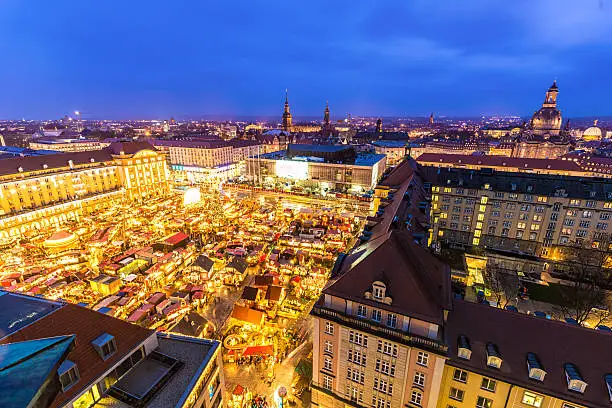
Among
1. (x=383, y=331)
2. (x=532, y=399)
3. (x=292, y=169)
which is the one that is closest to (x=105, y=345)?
(x=383, y=331)

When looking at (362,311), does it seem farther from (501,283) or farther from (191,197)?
(191,197)

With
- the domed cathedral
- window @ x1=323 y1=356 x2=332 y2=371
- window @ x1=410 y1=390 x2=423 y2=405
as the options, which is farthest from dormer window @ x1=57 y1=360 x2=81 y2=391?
the domed cathedral

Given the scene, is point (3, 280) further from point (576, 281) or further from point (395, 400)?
point (576, 281)

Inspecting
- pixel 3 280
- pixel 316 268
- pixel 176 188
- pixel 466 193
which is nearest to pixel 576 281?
pixel 466 193

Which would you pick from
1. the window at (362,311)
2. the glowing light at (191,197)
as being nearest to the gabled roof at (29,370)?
the window at (362,311)

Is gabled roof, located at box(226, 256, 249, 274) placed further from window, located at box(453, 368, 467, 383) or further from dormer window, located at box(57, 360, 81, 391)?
window, located at box(453, 368, 467, 383)

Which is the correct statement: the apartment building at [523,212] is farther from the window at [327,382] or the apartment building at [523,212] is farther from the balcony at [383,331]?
the window at [327,382]
